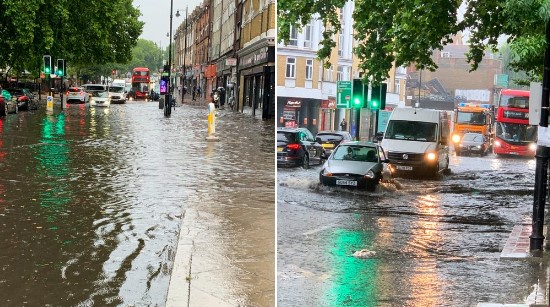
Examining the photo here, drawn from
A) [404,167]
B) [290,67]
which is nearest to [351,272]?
[290,67]

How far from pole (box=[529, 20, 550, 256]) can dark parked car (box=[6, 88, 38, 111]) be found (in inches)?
1355

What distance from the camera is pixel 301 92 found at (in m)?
4.55

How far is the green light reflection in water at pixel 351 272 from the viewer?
508cm

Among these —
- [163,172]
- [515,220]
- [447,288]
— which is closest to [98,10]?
[163,172]

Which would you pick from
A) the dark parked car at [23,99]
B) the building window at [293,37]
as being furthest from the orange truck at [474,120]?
the dark parked car at [23,99]

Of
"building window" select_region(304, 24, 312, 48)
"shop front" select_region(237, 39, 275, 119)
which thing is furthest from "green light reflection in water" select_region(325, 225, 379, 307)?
"shop front" select_region(237, 39, 275, 119)

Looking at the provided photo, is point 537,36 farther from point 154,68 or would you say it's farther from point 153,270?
point 154,68

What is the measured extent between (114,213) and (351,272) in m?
5.31

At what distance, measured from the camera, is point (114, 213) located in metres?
10.2

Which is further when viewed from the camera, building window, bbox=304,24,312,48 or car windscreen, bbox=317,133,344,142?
car windscreen, bbox=317,133,344,142

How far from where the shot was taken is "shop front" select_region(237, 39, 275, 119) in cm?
3938

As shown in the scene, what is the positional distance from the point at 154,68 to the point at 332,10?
10193cm

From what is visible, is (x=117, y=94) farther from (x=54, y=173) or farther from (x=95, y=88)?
(x=54, y=173)

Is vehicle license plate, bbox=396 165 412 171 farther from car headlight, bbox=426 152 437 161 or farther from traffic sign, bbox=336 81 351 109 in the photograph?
traffic sign, bbox=336 81 351 109
